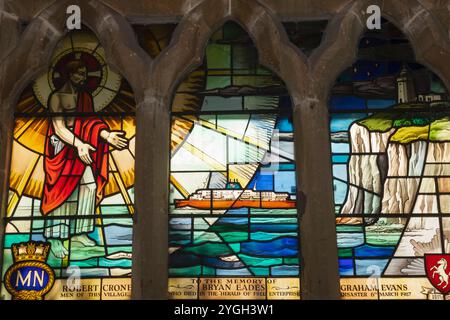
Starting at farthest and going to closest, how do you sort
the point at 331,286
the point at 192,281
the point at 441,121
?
the point at 441,121 → the point at 192,281 → the point at 331,286

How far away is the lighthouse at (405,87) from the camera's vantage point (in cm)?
705

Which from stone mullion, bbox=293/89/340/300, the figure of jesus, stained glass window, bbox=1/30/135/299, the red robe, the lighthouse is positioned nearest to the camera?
stone mullion, bbox=293/89/340/300

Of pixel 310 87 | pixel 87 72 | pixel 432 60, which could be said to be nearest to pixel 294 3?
pixel 310 87

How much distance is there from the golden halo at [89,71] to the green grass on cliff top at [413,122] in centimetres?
223

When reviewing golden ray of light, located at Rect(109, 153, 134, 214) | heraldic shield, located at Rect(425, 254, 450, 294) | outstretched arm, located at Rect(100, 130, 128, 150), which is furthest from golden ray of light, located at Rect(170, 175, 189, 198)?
heraldic shield, located at Rect(425, 254, 450, 294)

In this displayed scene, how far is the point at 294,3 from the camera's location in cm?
696

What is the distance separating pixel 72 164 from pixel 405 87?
2.97 m

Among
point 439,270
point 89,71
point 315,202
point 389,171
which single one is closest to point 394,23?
point 389,171

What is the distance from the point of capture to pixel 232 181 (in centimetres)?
676

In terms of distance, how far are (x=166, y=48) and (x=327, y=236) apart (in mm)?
2088

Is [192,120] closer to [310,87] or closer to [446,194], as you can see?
[310,87]

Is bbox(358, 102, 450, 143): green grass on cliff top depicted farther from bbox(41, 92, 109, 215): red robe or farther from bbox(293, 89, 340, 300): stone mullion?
bbox(41, 92, 109, 215): red robe

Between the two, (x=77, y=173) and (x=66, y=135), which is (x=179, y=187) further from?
(x=66, y=135)

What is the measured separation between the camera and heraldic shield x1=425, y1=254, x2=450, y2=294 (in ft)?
21.0
